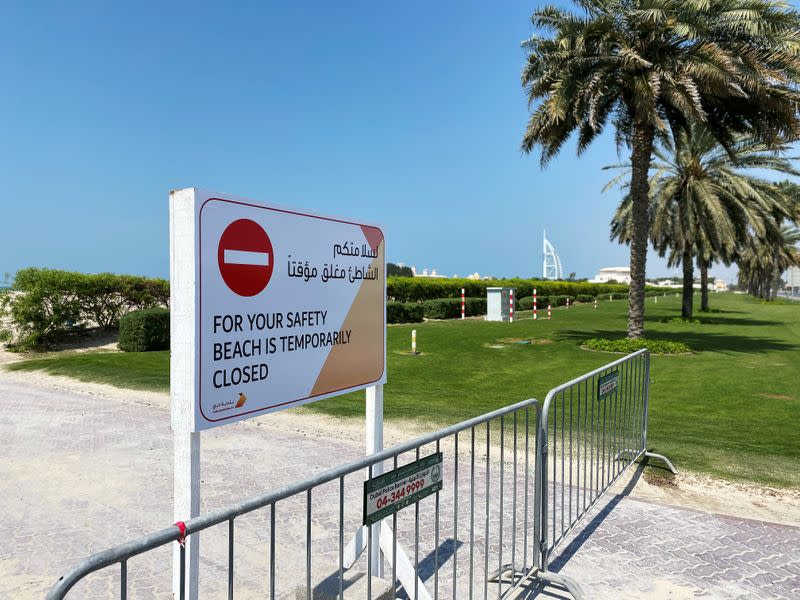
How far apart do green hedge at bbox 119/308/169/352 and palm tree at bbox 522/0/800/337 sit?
12197 mm

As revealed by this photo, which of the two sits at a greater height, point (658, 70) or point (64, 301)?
point (658, 70)

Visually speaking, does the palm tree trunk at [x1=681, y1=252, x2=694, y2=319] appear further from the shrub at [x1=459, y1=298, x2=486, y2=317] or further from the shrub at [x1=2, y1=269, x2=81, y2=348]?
the shrub at [x1=2, y1=269, x2=81, y2=348]

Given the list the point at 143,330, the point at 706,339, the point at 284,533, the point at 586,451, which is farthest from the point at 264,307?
the point at 706,339

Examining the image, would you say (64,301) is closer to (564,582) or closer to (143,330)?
(143,330)

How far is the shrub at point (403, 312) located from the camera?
25.8m

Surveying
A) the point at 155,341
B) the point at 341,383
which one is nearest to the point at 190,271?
the point at 341,383

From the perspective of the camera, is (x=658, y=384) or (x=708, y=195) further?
(x=708, y=195)

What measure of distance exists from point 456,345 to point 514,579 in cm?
1401

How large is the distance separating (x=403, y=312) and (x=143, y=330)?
1260 cm

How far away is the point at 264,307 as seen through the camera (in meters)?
2.89

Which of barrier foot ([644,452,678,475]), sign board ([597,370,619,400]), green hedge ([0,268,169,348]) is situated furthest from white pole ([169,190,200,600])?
green hedge ([0,268,169,348])

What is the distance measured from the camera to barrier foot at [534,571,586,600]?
137 inches

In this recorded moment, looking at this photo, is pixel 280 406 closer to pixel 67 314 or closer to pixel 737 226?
pixel 67 314

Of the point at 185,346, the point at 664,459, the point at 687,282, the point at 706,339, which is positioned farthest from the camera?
the point at 687,282
